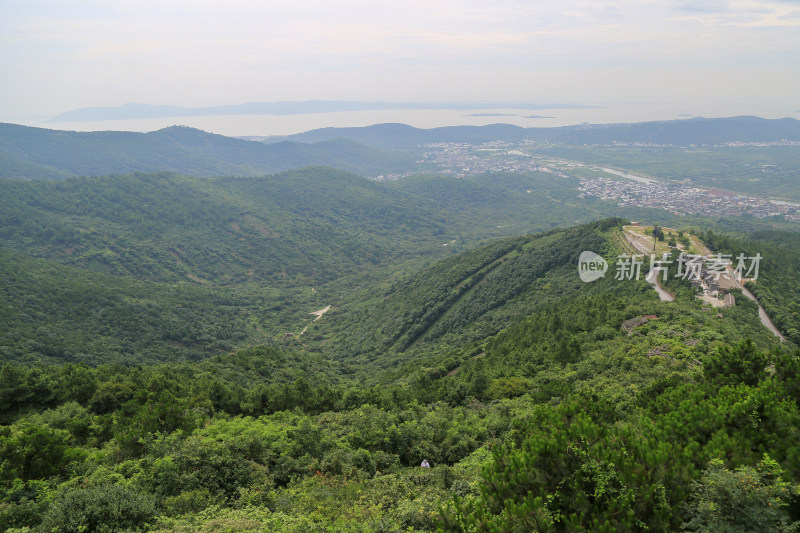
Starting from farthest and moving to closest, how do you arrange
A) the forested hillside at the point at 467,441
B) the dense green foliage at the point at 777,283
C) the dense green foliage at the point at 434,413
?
the dense green foliage at the point at 777,283 → the dense green foliage at the point at 434,413 → the forested hillside at the point at 467,441

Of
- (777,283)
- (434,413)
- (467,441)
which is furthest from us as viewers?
(777,283)

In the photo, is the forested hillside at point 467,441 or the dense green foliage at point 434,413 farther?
the dense green foliage at point 434,413

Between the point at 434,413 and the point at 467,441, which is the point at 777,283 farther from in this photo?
the point at 467,441

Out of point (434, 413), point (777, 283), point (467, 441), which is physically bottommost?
point (434, 413)

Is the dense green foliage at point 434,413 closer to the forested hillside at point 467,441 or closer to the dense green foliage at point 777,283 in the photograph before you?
the forested hillside at point 467,441

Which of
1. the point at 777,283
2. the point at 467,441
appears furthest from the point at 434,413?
the point at 777,283

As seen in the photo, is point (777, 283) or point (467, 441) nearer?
point (467, 441)

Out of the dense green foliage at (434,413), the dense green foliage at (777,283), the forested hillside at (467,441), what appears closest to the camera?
the forested hillside at (467,441)

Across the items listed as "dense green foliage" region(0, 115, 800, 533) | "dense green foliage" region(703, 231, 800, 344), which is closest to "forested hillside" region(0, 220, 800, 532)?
"dense green foliage" region(0, 115, 800, 533)

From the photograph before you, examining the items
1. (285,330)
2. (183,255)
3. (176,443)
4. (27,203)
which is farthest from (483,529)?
(27,203)

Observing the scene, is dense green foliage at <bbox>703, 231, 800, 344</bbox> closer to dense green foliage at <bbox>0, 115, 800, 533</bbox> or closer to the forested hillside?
dense green foliage at <bbox>0, 115, 800, 533</bbox>

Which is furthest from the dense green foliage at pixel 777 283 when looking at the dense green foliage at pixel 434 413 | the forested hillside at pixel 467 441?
the forested hillside at pixel 467 441
